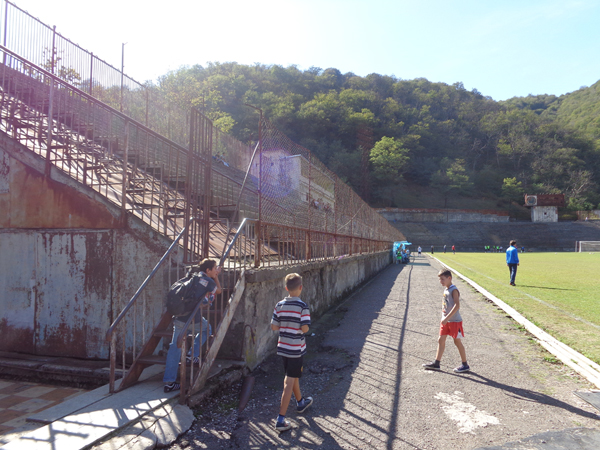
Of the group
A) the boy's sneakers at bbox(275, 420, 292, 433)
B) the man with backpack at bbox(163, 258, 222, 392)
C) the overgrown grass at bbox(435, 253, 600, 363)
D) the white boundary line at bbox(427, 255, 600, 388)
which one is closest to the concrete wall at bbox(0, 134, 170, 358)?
the man with backpack at bbox(163, 258, 222, 392)

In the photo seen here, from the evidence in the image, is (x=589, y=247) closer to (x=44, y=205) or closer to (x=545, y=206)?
(x=545, y=206)

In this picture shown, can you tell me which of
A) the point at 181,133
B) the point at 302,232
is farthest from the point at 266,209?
the point at 181,133

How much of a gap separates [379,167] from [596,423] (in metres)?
96.9

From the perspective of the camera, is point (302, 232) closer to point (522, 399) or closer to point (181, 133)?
point (522, 399)

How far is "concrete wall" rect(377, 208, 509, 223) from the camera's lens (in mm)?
80250

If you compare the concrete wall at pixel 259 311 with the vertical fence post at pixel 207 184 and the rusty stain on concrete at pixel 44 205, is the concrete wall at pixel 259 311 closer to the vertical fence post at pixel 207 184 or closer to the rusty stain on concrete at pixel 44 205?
the vertical fence post at pixel 207 184

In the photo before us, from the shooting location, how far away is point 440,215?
266 feet

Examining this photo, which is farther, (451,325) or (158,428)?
(451,325)

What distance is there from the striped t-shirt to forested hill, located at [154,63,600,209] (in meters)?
76.0

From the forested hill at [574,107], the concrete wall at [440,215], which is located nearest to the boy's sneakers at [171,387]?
the concrete wall at [440,215]

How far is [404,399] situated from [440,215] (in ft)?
268

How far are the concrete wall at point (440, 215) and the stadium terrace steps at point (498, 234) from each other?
2.76m

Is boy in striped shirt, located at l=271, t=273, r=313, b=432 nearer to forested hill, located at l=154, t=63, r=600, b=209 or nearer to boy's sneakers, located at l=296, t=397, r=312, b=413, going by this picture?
boy's sneakers, located at l=296, t=397, r=312, b=413

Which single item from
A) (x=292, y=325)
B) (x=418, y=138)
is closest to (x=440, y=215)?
(x=418, y=138)
